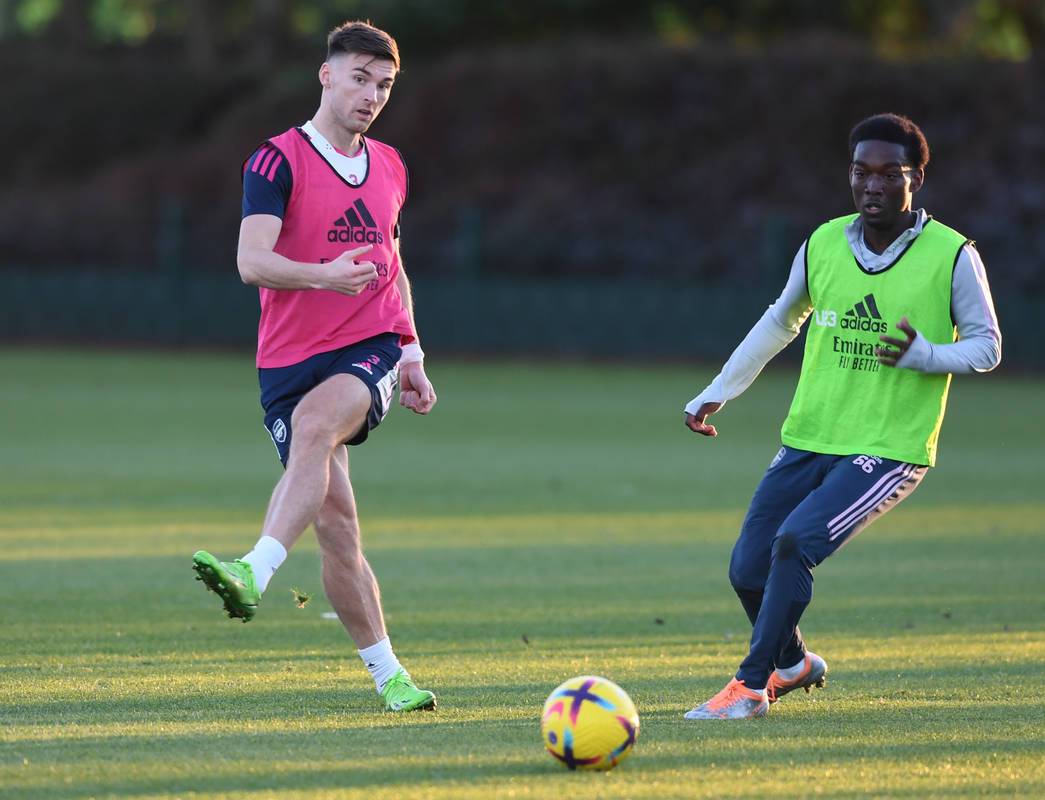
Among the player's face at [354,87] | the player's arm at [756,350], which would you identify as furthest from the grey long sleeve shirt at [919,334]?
the player's face at [354,87]

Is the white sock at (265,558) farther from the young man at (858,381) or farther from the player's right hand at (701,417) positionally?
the player's right hand at (701,417)

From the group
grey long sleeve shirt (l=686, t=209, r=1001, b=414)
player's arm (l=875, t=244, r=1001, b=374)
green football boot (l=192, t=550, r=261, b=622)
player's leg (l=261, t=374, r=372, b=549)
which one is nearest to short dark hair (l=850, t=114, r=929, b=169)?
grey long sleeve shirt (l=686, t=209, r=1001, b=414)

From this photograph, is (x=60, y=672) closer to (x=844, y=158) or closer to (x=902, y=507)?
(x=902, y=507)

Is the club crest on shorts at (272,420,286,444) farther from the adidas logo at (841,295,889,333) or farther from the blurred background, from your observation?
the blurred background

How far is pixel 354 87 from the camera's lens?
6938 millimetres

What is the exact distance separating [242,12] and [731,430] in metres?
42.6

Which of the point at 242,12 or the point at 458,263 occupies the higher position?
the point at 242,12

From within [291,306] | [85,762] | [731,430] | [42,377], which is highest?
[291,306]

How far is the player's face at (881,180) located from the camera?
6.93 meters

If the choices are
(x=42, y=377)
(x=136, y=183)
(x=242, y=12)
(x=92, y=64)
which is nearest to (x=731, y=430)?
(x=42, y=377)

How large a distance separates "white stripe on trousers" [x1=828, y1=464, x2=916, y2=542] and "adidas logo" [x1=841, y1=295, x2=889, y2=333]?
55 cm

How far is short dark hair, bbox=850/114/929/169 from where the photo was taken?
6.95 meters

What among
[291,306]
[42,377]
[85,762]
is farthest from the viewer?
Answer: [42,377]

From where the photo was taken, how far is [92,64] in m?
53.5
